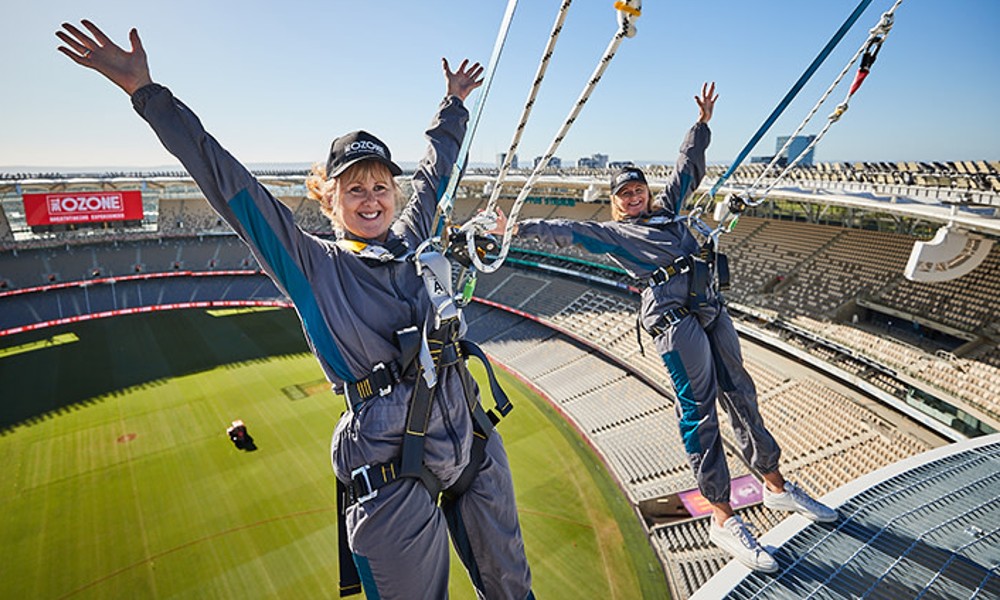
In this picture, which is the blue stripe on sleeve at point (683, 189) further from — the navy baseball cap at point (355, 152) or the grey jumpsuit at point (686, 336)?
the navy baseball cap at point (355, 152)

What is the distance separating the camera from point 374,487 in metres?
2.14

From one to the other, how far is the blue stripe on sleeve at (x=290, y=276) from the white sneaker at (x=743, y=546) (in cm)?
343

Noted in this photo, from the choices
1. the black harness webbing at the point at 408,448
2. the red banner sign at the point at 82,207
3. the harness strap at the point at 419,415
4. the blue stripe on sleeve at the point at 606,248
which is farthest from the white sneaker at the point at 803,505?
the red banner sign at the point at 82,207

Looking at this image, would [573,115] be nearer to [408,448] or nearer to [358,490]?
[408,448]

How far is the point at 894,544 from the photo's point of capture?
148 inches

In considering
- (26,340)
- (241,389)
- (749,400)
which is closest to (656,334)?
(749,400)

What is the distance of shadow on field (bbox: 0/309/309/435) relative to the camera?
18.8 meters

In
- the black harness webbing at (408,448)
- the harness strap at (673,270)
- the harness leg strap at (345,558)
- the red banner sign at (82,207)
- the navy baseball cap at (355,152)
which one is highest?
the navy baseball cap at (355,152)

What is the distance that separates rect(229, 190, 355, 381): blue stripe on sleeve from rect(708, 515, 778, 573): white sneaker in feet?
11.2

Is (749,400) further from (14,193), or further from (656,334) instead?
(14,193)

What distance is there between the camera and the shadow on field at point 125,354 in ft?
61.6

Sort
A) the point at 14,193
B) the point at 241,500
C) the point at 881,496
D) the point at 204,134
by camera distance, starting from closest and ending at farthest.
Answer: the point at 204,134 < the point at 881,496 < the point at 241,500 < the point at 14,193

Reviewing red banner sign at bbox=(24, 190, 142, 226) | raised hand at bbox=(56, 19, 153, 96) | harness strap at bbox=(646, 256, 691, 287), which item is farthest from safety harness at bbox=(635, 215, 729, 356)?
red banner sign at bbox=(24, 190, 142, 226)

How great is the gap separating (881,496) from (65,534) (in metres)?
17.1
